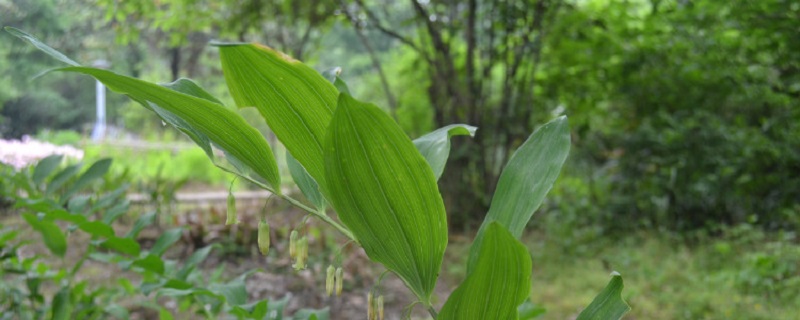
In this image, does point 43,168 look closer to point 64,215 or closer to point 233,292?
point 64,215

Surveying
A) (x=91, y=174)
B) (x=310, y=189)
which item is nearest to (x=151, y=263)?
(x=91, y=174)

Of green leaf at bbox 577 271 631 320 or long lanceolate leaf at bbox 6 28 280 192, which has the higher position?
long lanceolate leaf at bbox 6 28 280 192

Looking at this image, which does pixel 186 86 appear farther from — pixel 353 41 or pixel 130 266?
pixel 353 41

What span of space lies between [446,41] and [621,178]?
4.91ft

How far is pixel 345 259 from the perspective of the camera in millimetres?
3400

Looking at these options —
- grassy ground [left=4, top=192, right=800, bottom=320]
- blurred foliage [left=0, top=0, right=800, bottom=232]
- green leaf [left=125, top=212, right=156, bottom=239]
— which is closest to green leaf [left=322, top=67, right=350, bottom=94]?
A: green leaf [left=125, top=212, right=156, bottom=239]

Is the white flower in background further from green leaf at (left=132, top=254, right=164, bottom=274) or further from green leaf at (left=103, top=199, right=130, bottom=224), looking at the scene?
green leaf at (left=132, top=254, right=164, bottom=274)

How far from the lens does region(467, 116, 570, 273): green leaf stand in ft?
1.76

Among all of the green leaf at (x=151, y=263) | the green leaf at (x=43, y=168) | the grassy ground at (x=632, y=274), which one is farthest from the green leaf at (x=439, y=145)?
the grassy ground at (x=632, y=274)

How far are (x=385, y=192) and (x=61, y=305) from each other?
0.87 metres

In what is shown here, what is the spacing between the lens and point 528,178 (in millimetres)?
545

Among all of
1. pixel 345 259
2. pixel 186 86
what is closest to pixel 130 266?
pixel 186 86

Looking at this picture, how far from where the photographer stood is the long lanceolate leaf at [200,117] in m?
0.44

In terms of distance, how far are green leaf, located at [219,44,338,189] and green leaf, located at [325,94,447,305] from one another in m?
0.04
